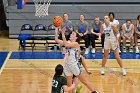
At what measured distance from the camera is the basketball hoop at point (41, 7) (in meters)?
14.5

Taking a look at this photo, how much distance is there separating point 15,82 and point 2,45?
5153mm

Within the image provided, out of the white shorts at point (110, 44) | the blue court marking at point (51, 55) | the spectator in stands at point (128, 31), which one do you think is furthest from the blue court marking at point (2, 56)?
the spectator in stands at point (128, 31)

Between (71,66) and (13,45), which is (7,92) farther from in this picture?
(13,45)

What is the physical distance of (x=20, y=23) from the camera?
15680 millimetres

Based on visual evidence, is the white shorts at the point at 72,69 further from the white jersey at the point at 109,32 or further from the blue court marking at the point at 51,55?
the blue court marking at the point at 51,55

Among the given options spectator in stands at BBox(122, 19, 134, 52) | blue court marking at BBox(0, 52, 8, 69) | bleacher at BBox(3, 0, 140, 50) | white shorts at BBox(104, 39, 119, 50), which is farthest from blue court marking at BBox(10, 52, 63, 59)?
bleacher at BBox(3, 0, 140, 50)

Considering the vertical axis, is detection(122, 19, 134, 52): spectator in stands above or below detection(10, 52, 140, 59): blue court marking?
above

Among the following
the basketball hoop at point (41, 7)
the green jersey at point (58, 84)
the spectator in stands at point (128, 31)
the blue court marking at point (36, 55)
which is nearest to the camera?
the green jersey at point (58, 84)

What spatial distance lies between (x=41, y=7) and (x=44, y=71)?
Result: 4.41m

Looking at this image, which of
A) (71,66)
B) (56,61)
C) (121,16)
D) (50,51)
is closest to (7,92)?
(71,66)

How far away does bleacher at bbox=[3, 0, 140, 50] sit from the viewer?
1561 cm

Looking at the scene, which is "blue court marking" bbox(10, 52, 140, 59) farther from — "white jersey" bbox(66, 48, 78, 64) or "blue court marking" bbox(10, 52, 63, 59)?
"white jersey" bbox(66, 48, 78, 64)

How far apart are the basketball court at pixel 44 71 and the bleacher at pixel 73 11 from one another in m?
1.82

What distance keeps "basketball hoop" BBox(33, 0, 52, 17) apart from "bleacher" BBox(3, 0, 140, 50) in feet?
2.50
